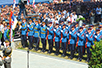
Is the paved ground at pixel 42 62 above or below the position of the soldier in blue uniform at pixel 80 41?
below

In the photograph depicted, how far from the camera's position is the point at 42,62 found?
13852mm

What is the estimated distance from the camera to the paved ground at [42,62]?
13.3m

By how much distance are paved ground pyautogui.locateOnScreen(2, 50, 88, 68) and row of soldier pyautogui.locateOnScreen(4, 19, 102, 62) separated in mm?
728

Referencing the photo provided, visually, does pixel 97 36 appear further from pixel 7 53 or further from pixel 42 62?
pixel 7 53

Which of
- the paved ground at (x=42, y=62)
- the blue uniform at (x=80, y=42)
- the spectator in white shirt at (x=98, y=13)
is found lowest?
the paved ground at (x=42, y=62)

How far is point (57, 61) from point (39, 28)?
2.76 m

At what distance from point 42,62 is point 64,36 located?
2023 millimetres

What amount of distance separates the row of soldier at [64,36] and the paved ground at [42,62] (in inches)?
28.6

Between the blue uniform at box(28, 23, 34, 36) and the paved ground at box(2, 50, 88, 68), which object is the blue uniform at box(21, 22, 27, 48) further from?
the paved ground at box(2, 50, 88, 68)

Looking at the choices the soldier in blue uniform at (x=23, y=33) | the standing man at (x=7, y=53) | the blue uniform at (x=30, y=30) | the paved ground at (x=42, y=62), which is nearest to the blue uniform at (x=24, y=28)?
the soldier in blue uniform at (x=23, y=33)

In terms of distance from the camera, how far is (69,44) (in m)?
14.9

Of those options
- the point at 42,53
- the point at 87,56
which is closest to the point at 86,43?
the point at 87,56

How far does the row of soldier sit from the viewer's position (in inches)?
551

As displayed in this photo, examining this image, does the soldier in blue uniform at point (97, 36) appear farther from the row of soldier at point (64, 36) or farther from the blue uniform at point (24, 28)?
the blue uniform at point (24, 28)
